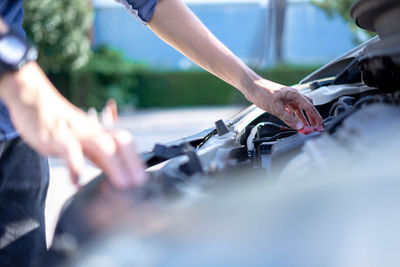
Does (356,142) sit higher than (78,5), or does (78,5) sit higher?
(356,142)

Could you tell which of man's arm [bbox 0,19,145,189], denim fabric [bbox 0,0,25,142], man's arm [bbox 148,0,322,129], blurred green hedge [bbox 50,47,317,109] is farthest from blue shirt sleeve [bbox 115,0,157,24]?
blurred green hedge [bbox 50,47,317,109]

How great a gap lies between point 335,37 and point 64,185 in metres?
18.3

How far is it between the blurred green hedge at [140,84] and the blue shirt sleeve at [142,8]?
18.2 metres

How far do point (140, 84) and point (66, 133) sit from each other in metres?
21.4

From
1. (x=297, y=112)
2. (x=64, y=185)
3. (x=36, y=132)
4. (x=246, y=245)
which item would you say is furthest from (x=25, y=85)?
(x=64, y=185)

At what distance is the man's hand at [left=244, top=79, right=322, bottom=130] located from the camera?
1400mm

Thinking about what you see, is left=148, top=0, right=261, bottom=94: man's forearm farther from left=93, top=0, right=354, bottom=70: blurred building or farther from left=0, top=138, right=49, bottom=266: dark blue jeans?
left=93, top=0, right=354, bottom=70: blurred building

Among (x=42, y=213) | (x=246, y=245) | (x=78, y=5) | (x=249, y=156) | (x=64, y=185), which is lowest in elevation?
(x=78, y=5)

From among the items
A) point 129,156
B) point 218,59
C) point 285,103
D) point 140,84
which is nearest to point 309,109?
point 285,103

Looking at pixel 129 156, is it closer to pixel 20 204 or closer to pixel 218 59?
pixel 20 204

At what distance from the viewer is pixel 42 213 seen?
1407mm

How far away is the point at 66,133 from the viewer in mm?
722

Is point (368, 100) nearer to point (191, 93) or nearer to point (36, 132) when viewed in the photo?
point (36, 132)

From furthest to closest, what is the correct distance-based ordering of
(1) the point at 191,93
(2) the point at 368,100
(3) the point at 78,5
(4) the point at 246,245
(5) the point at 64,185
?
(1) the point at 191,93
(3) the point at 78,5
(5) the point at 64,185
(2) the point at 368,100
(4) the point at 246,245
